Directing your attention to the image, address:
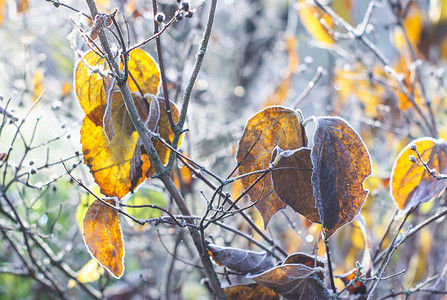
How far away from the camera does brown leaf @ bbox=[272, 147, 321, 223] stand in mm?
692

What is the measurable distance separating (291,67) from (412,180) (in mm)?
1105

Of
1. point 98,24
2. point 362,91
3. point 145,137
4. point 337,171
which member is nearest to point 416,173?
point 337,171

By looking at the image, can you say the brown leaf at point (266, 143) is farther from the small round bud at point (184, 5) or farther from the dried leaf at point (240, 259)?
the small round bud at point (184, 5)

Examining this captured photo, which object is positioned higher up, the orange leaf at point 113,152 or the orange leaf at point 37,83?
the orange leaf at point 37,83

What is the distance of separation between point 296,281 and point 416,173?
0.28 m

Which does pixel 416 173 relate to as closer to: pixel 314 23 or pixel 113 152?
pixel 113 152

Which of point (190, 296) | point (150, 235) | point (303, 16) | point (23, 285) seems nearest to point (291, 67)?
point (303, 16)

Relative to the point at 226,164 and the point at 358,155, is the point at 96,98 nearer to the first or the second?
the point at 358,155

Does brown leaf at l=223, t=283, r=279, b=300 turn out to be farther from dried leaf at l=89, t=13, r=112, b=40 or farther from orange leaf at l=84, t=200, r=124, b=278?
dried leaf at l=89, t=13, r=112, b=40

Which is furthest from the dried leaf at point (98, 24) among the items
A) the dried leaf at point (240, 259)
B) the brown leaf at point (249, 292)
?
the brown leaf at point (249, 292)

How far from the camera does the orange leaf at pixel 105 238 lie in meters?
0.70

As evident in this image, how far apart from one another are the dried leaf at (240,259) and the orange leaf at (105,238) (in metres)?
0.15

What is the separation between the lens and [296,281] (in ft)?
2.36

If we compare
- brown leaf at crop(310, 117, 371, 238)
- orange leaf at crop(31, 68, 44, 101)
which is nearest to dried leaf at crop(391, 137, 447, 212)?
brown leaf at crop(310, 117, 371, 238)
